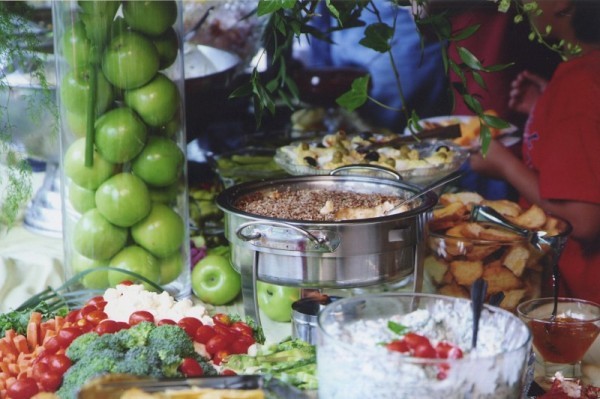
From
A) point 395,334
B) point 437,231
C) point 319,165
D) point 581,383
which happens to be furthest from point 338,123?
point 395,334

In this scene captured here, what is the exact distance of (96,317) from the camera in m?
1.46

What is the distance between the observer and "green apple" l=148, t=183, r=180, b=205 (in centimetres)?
183

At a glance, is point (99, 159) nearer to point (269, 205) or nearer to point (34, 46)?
point (34, 46)

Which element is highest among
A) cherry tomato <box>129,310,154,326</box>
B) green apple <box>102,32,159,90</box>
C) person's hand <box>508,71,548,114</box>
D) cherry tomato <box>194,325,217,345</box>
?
green apple <box>102,32,159,90</box>

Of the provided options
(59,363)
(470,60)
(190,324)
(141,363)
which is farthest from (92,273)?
(470,60)

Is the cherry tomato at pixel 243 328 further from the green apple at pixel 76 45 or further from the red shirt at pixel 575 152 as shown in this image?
the red shirt at pixel 575 152

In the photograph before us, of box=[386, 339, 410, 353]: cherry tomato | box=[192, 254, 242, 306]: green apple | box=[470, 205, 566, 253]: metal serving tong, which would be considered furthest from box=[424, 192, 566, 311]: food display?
box=[386, 339, 410, 353]: cherry tomato

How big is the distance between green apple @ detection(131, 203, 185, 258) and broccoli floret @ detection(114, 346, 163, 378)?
0.60 metres

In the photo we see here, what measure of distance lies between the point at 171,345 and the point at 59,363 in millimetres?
171

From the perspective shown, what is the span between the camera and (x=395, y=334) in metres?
1.02

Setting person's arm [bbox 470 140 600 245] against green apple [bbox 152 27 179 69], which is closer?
green apple [bbox 152 27 179 69]

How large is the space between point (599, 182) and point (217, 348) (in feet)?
4.55

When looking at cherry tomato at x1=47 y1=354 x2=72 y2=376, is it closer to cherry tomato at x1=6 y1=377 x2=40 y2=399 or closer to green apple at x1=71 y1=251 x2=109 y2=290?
cherry tomato at x1=6 y1=377 x2=40 y2=399

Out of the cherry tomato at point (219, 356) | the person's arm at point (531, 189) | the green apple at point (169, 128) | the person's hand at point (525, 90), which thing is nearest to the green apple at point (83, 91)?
Result: the green apple at point (169, 128)
